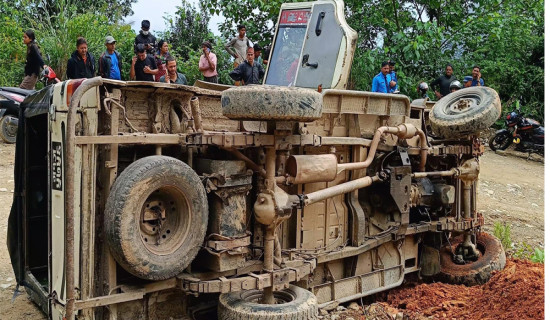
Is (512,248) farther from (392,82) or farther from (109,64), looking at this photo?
(109,64)

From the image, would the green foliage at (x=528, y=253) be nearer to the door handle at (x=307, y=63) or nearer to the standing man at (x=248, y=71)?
the door handle at (x=307, y=63)

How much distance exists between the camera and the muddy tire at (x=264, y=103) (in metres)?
4.59

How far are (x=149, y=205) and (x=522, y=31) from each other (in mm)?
15696

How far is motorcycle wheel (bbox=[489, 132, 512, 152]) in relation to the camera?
16.5 m

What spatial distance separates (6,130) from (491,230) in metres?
8.80

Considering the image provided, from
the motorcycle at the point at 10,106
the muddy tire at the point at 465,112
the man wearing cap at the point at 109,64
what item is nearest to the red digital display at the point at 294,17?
the muddy tire at the point at 465,112

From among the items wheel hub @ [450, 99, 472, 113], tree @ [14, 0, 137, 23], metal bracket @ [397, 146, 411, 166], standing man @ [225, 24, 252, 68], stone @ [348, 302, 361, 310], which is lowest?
stone @ [348, 302, 361, 310]

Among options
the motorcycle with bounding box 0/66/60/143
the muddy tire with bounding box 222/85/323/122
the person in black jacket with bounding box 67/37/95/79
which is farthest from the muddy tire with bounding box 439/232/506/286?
the motorcycle with bounding box 0/66/60/143

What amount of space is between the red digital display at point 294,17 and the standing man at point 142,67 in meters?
2.58

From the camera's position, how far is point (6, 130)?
11969 mm

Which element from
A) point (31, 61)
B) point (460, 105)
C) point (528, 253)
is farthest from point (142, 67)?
point (528, 253)

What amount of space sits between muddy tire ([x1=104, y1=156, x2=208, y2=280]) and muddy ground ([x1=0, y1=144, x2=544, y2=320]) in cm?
183

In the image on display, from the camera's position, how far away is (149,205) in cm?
461

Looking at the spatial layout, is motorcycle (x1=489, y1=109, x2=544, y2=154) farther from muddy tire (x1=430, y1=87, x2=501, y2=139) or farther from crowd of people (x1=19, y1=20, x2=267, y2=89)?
muddy tire (x1=430, y1=87, x2=501, y2=139)
